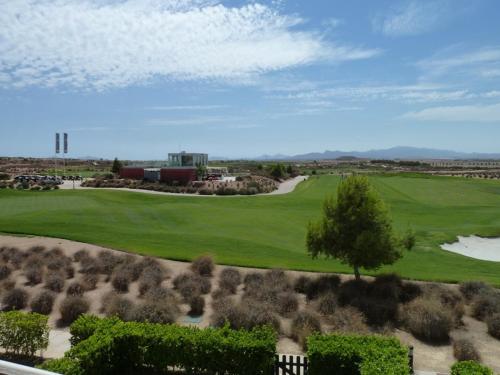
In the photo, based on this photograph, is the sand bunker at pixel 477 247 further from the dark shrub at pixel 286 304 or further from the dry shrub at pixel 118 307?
the dry shrub at pixel 118 307

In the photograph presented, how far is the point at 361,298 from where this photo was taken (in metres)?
17.3

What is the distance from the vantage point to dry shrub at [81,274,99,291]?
62.0 ft

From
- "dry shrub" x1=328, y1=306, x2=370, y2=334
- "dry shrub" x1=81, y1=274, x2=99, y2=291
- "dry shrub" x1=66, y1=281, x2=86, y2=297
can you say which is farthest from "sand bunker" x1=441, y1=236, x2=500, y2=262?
"dry shrub" x1=66, y1=281, x2=86, y2=297

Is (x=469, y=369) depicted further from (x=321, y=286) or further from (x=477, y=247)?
(x=477, y=247)

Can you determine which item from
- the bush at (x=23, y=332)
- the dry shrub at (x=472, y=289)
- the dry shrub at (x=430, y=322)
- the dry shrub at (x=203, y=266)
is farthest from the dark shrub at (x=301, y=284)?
the bush at (x=23, y=332)

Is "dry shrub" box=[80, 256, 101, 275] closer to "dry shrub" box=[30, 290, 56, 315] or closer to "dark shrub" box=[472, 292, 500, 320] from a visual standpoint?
"dry shrub" box=[30, 290, 56, 315]

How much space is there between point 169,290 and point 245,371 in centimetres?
829

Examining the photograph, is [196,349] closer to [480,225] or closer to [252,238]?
[252,238]

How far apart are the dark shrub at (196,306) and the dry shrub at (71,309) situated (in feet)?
12.2

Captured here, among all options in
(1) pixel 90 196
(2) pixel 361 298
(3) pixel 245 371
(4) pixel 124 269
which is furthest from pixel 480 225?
(1) pixel 90 196

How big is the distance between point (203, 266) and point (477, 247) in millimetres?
21066

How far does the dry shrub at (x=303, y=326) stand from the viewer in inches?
547

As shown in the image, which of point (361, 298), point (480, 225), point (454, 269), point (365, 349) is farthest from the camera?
point (480, 225)

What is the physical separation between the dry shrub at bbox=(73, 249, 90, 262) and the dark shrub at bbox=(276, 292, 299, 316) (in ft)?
37.5
